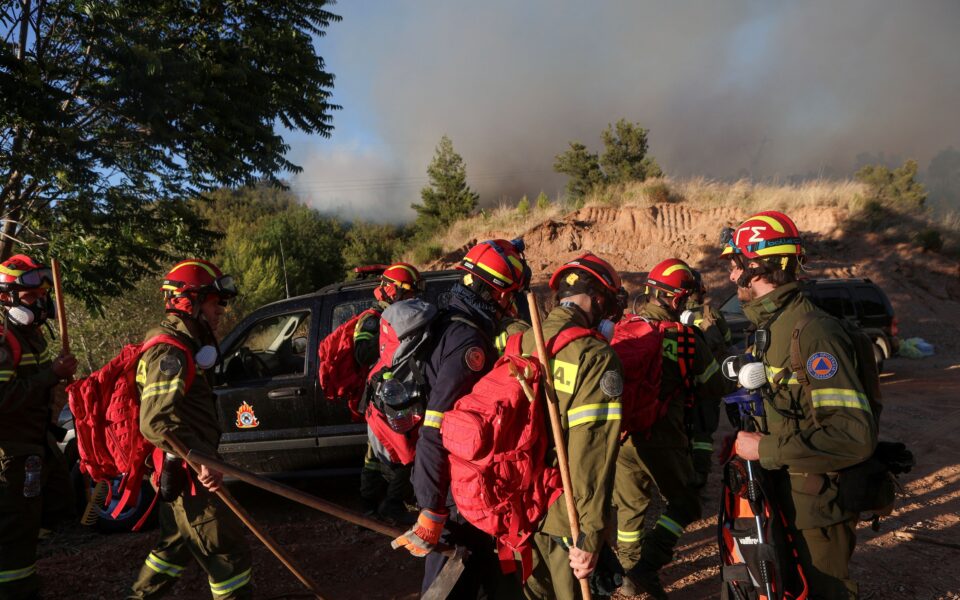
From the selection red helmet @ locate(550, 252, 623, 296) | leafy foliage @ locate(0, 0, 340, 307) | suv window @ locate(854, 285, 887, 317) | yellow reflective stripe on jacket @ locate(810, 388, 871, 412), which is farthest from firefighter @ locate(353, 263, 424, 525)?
suv window @ locate(854, 285, 887, 317)

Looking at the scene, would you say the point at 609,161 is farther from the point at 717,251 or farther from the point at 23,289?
the point at 23,289

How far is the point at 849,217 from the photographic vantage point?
794 inches

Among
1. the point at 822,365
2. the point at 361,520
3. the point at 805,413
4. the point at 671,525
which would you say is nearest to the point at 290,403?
→ the point at 361,520

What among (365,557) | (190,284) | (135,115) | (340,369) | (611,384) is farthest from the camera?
(135,115)

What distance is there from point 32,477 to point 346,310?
252cm

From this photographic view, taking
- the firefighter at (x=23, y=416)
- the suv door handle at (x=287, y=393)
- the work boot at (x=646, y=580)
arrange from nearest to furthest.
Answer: the firefighter at (x=23, y=416)
the work boot at (x=646, y=580)
the suv door handle at (x=287, y=393)

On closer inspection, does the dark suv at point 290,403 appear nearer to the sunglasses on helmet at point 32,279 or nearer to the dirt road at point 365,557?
the dirt road at point 365,557

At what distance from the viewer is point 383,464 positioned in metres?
4.40

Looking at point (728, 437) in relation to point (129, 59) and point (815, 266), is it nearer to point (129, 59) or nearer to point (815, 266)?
point (129, 59)

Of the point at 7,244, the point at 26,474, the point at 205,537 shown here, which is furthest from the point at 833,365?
the point at 7,244

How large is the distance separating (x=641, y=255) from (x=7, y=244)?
16.8 meters

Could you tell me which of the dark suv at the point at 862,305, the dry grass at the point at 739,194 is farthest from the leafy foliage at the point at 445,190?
the dark suv at the point at 862,305

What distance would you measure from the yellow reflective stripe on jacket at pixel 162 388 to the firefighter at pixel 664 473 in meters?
2.50

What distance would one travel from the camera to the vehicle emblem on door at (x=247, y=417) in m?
5.28
